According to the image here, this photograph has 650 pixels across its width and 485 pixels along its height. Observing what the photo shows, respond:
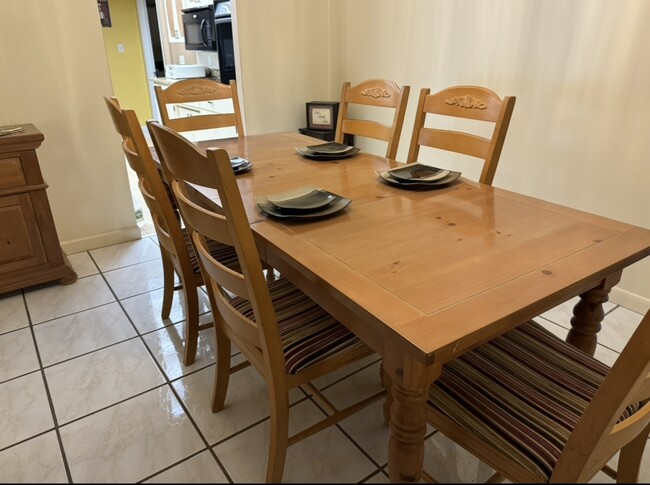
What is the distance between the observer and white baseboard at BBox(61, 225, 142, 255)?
2916 millimetres

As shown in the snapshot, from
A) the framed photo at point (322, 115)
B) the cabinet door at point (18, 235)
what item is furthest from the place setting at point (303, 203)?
the framed photo at point (322, 115)

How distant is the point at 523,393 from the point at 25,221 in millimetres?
2422

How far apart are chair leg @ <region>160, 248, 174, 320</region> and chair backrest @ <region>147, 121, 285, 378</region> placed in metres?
0.86

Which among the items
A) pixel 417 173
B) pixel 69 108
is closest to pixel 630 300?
pixel 417 173

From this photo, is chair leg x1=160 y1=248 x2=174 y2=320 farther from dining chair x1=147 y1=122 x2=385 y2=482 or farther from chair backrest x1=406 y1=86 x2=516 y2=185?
chair backrest x1=406 y1=86 x2=516 y2=185

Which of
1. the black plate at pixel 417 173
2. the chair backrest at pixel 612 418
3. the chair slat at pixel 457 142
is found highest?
the chair slat at pixel 457 142

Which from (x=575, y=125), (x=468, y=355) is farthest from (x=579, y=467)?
(x=575, y=125)

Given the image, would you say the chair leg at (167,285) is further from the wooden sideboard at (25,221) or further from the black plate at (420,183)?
the black plate at (420,183)

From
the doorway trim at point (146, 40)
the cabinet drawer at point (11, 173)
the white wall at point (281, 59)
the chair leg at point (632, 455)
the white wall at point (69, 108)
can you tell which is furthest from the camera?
the doorway trim at point (146, 40)

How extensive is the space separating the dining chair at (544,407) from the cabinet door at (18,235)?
7.32 feet

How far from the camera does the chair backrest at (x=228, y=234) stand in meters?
0.93

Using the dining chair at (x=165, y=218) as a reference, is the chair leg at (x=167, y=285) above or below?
below

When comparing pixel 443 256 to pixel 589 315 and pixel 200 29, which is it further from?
pixel 200 29

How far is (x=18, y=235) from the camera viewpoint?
2365 millimetres
